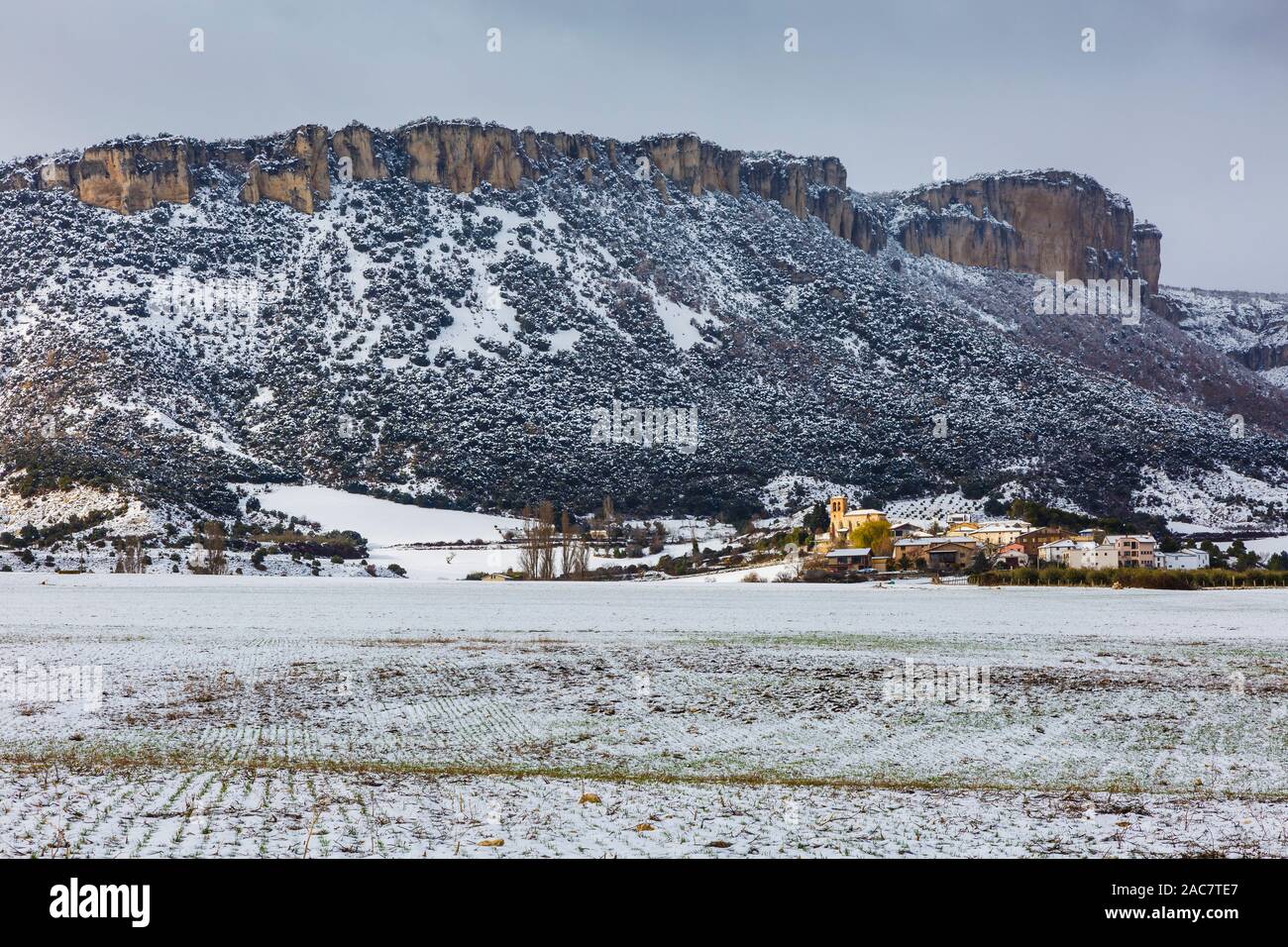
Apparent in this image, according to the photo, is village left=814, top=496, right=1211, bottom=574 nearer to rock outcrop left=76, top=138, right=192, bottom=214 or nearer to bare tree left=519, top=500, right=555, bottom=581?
bare tree left=519, top=500, right=555, bottom=581

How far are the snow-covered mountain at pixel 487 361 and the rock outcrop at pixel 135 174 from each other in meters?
0.40

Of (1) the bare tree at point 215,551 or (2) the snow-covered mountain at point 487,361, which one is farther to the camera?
(2) the snow-covered mountain at point 487,361

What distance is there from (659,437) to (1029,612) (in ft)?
292

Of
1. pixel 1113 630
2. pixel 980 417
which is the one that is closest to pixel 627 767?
pixel 1113 630

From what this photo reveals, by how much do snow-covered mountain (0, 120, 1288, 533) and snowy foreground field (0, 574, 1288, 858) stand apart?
283ft

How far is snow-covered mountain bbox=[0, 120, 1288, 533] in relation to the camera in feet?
410

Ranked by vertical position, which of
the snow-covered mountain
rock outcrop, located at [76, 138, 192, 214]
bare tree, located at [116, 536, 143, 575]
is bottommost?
bare tree, located at [116, 536, 143, 575]

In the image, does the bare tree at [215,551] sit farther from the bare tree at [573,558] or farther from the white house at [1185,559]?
the white house at [1185,559]

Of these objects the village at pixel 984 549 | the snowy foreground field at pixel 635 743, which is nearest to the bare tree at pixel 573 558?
the village at pixel 984 549

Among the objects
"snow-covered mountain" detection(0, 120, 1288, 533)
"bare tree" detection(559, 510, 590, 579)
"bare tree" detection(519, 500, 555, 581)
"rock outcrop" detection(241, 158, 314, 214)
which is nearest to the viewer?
"bare tree" detection(519, 500, 555, 581)

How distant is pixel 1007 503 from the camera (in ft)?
393

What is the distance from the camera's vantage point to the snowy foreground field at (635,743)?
1087 centimetres

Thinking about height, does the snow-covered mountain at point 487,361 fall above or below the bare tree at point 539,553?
above

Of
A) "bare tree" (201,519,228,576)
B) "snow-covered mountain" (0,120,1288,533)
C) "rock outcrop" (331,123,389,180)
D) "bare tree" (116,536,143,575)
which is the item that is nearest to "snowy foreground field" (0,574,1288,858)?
"bare tree" (116,536,143,575)
